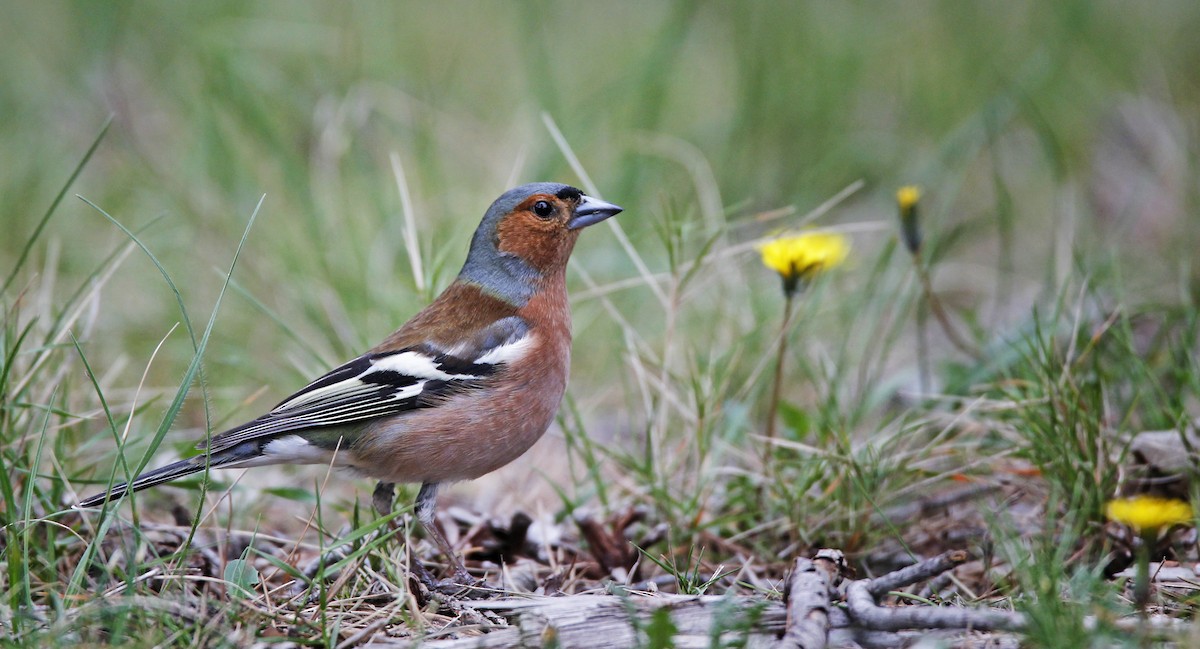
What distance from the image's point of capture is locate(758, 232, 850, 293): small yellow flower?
3666mm

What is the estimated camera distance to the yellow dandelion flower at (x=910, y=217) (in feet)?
13.2

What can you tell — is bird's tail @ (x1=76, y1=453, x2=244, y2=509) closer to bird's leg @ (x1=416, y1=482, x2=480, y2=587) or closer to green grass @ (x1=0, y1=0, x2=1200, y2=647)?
green grass @ (x1=0, y1=0, x2=1200, y2=647)

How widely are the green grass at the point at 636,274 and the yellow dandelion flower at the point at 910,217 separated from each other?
0.08m

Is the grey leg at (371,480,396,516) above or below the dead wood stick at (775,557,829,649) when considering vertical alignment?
below

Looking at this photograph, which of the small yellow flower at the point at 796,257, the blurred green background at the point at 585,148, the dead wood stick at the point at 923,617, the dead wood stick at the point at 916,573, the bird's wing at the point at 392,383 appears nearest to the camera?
the dead wood stick at the point at 923,617

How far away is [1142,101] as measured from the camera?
22.4ft

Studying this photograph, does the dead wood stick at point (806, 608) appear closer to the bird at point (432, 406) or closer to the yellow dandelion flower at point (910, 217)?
the bird at point (432, 406)

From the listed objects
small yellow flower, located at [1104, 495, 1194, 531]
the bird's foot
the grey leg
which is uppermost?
small yellow flower, located at [1104, 495, 1194, 531]

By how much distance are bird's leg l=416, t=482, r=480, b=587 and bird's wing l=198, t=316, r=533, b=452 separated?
0.92 feet

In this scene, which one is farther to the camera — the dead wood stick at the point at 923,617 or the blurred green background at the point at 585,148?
the blurred green background at the point at 585,148

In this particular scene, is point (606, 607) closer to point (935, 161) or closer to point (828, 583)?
point (828, 583)

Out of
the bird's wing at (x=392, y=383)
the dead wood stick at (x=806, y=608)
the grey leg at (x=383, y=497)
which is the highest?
the bird's wing at (x=392, y=383)

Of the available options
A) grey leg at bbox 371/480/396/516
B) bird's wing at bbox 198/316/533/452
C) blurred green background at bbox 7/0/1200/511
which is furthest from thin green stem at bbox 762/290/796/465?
grey leg at bbox 371/480/396/516

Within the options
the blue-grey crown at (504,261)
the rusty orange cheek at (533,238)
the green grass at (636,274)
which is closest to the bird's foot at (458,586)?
the green grass at (636,274)
